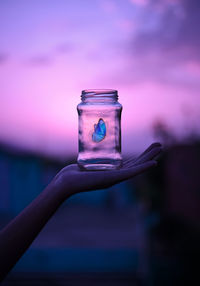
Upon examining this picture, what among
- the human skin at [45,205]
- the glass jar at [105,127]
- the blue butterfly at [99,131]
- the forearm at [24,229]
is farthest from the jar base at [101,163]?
the forearm at [24,229]

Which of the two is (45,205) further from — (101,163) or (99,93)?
(99,93)

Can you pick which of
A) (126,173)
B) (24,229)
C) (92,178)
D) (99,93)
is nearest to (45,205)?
(24,229)

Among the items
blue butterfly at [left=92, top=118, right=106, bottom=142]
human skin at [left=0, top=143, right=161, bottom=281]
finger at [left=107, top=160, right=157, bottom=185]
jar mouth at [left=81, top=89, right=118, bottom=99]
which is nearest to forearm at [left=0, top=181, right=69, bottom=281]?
human skin at [left=0, top=143, right=161, bottom=281]

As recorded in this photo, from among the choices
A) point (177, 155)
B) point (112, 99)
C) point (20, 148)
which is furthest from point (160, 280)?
point (20, 148)

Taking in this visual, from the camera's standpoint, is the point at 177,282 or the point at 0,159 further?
the point at 0,159

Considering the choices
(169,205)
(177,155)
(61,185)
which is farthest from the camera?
(169,205)

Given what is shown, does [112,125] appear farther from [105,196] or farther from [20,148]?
[105,196]
